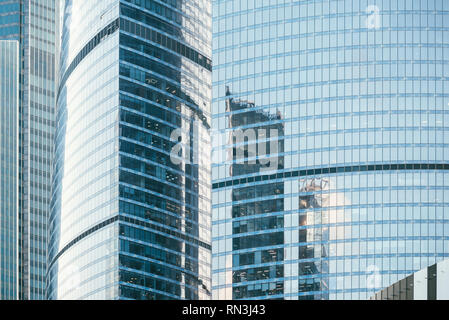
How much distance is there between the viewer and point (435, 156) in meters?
184

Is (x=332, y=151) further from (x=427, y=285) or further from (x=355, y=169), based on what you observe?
(x=427, y=285)

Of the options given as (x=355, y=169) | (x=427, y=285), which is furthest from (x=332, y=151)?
(x=427, y=285)

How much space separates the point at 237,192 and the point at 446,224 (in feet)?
122

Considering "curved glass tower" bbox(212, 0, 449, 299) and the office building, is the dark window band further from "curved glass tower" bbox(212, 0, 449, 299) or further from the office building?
the office building

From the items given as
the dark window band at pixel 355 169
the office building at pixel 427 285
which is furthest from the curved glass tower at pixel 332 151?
the office building at pixel 427 285

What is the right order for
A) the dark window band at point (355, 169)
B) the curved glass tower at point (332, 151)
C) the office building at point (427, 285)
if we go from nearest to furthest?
the office building at point (427, 285)
the curved glass tower at point (332, 151)
the dark window band at point (355, 169)

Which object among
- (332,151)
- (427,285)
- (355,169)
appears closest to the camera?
(427,285)

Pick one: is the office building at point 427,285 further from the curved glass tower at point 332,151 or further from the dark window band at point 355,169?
the dark window band at point 355,169

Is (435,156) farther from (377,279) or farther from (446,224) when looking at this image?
(377,279)

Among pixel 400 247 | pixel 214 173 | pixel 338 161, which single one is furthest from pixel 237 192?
pixel 400 247

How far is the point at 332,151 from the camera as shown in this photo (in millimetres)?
187500

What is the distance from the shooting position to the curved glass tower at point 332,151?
182m

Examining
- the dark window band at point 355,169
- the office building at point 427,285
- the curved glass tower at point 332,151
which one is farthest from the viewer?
the dark window band at point 355,169

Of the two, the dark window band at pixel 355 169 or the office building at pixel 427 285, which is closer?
the office building at pixel 427 285
